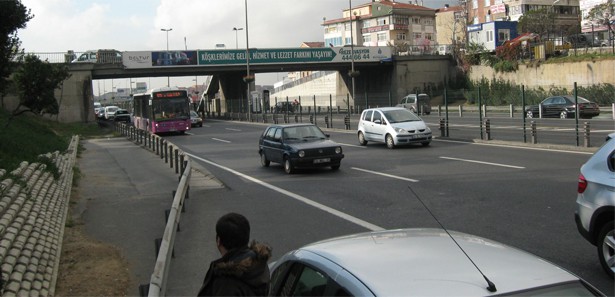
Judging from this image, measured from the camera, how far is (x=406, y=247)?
323 centimetres

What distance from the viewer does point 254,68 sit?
64500 mm

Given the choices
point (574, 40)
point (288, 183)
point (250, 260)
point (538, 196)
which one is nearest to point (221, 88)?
point (574, 40)

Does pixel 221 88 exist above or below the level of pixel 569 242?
above

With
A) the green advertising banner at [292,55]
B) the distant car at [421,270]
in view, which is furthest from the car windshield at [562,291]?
the green advertising banner at [292,55]

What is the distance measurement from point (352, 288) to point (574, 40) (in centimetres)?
6230

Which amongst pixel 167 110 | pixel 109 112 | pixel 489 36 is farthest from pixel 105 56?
pixel 489 36

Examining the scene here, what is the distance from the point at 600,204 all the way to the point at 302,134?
12.9 meters

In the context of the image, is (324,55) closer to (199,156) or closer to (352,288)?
(199,156)

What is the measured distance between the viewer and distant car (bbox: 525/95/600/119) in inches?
1367

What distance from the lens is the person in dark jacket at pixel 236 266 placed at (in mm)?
3348

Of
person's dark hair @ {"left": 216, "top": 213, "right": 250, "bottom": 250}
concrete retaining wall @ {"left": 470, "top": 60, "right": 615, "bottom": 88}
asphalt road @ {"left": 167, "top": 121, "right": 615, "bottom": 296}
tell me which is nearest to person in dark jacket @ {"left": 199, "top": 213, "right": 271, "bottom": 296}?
person's dark hair @ {"left": 216, "top": 213, "right": 250, "bottom": 250}

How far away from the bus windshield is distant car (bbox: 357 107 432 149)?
62.6ft

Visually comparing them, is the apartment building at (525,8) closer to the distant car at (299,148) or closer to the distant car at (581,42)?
the distant car at (581,42)

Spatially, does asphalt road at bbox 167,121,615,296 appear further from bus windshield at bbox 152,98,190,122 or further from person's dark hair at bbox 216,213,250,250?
bus windshield at bbox 152,98,190,122
